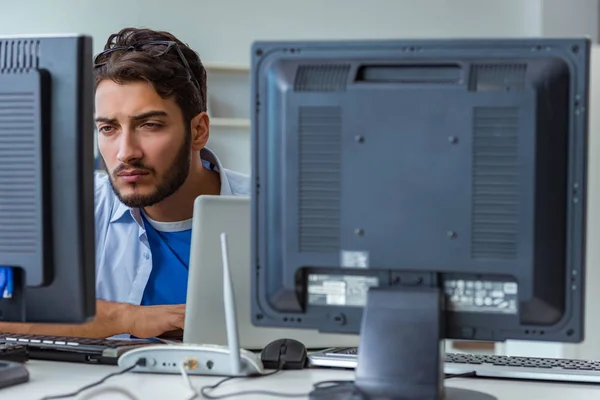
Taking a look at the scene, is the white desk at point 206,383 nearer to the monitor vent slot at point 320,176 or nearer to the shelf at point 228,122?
the monitor vent slot at point 320,176

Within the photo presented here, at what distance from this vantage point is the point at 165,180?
2.33 metres

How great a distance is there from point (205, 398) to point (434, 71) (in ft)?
1.84

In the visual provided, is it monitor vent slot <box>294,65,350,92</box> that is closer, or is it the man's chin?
monitor vent slot <box>294,65,350,92</box>

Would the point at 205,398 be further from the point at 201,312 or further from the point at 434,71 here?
the point at 434,71

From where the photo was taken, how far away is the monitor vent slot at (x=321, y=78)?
1.25m

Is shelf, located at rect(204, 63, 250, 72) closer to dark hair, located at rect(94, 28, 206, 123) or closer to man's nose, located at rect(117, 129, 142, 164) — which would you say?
dark hair, located at rect(94, 28, 206, 123)

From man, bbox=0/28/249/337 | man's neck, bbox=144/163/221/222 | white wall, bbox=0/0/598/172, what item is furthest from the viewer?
white wall, bbox=0/0/598/172

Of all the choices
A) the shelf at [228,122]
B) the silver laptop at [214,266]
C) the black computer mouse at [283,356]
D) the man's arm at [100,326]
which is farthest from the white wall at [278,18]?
the black computer mouse at [283,356]

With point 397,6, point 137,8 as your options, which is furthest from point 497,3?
point 137,8

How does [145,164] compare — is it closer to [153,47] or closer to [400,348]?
[153,47]

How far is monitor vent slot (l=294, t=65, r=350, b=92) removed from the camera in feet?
4.09

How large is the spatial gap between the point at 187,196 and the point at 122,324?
2.05 feet

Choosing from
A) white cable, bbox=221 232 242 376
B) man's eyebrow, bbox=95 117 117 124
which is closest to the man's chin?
man's eyebrow, bbox=95 117 117 124

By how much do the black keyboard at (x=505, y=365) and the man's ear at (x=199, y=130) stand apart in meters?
0.97
